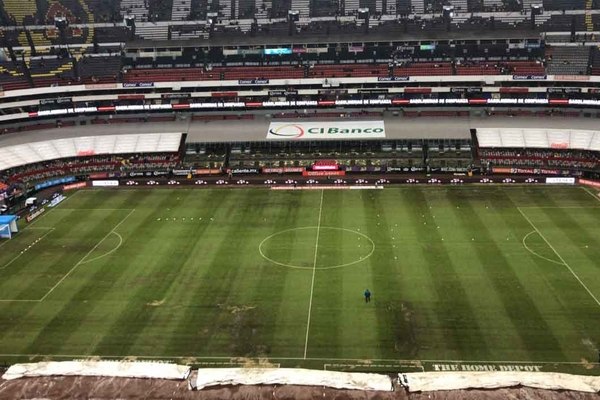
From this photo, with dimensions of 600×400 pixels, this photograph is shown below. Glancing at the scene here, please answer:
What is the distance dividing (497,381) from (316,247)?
31.6m

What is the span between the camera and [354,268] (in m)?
48.9

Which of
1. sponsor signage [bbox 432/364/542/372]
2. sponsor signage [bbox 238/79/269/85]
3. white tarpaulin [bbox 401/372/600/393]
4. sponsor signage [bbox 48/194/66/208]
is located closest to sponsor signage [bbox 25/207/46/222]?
sponsor signage [bbox 48/194/66/208]

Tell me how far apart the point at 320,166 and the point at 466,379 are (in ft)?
193

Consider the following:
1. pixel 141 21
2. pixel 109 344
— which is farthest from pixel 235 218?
pixel 141 21

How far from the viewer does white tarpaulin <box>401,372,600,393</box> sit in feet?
74.4

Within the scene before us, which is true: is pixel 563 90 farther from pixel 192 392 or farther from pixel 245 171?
pixel 192 392

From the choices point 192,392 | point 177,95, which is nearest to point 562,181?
point 177,95

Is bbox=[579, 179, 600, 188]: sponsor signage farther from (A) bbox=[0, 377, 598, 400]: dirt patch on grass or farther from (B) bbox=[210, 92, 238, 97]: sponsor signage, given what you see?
(A) bbox=[0, 377, 598, 400]: dirt patch on grass

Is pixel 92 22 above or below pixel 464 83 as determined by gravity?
above

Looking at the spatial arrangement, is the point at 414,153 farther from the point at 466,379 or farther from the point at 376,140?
the point at 466,379

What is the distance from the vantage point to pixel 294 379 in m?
23.8

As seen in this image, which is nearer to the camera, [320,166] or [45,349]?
[45,349]

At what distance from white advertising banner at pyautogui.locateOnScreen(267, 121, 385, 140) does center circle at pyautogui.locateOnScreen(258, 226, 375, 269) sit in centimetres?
2863

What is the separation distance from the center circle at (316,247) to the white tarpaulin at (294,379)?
25.4 meters
